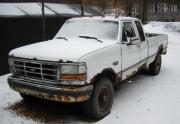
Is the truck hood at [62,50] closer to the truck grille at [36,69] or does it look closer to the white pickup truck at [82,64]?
the white pickup truck at [82,64]

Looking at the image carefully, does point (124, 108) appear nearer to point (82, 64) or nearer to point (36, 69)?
point (82, 64)

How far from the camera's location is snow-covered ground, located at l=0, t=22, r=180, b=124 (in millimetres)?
5117

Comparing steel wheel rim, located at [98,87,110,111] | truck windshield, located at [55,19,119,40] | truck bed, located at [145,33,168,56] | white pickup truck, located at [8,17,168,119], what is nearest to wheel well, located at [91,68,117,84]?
white pickup truck, located at [8,17,168,119]

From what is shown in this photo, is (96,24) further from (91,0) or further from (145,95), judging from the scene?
(91,0)

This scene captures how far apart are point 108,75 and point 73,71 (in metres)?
1.14

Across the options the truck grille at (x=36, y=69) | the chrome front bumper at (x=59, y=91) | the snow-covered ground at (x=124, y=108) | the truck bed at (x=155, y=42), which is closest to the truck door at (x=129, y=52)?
the snow-covered ground at (x=124, y=108)

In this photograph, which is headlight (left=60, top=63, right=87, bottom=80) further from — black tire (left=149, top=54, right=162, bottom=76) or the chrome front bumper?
black tire (left=149, top=54, right=162, bottom=76)

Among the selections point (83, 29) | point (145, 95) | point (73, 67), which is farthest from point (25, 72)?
point (145, 95)

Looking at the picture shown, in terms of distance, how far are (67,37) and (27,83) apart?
175cm

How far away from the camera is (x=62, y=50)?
4895 millimetres

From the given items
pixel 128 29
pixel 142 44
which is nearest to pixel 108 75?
pixel 128 29

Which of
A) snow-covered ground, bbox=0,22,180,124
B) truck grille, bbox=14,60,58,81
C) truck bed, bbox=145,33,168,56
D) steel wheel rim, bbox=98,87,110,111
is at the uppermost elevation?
truck bed, bbox=145,33,168,56

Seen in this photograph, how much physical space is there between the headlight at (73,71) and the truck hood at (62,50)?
0.33 feet

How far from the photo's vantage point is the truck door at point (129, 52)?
591 cm
